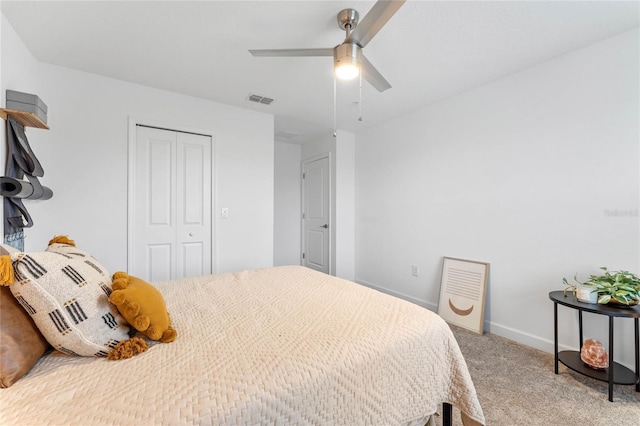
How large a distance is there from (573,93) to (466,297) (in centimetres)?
195

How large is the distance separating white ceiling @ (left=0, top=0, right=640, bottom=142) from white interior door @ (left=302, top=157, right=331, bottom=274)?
5.88 feet

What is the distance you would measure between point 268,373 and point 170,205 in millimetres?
2517

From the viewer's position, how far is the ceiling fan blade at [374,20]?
1.24m

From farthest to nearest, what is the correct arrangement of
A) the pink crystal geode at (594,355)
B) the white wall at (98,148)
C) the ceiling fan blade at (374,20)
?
the white wall at (98,148) < the pink crystal geode at (594,355) < the ceiling fan blade at (374,20)

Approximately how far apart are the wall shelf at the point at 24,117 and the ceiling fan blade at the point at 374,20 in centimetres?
206

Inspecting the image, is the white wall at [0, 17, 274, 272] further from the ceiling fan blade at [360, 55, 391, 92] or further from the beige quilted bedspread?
the ceiling fan blade at [360, 55, 391, 92]

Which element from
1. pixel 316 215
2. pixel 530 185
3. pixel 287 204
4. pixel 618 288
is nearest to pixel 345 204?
pixel 316 215

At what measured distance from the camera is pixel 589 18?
1771mm

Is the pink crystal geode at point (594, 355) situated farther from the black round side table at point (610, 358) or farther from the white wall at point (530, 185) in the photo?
the white wall at point (530, 185)

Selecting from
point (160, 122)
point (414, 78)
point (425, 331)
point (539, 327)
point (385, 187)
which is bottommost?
point (539, 327)

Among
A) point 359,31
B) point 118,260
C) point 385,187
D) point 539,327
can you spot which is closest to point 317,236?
point 385,187

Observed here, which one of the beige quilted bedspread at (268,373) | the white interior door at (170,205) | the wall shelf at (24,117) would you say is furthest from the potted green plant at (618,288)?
the wall shelf at (24,117)

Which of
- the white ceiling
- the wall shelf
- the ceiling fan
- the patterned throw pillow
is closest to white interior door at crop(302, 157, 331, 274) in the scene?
the white ceiling

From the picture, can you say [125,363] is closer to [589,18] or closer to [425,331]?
[425,331]
